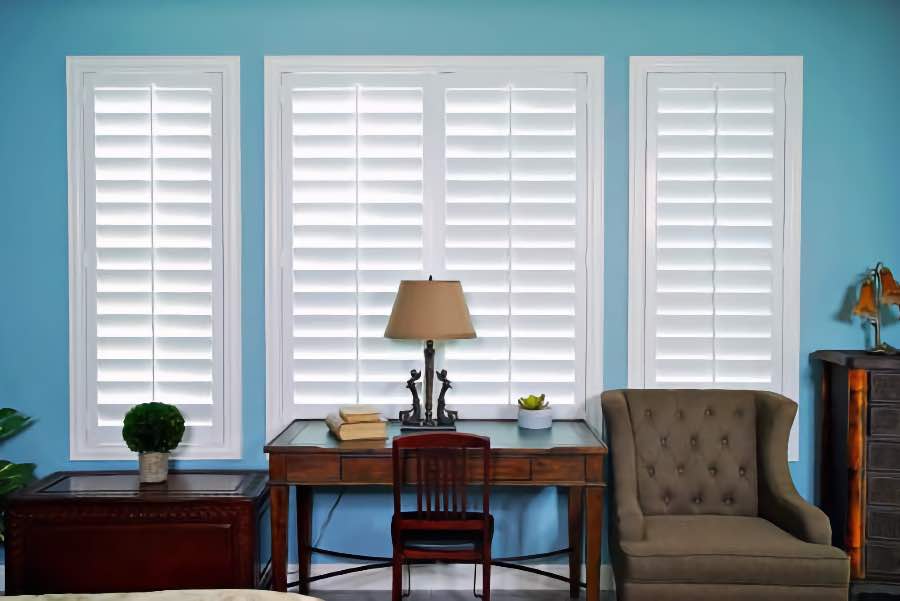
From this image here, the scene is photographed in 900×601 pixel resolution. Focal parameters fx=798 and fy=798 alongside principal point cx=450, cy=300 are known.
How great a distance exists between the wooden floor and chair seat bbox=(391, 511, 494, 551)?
2.12ft

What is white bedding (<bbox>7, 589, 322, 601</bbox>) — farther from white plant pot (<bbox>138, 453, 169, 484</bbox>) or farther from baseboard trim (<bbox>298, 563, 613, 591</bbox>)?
baseboard trim (<bbox>298, 563, 613, 591</bbox>)

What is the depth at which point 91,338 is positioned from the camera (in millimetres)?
3584

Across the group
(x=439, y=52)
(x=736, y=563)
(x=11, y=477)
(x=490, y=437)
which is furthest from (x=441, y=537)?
(x=439, y=52)

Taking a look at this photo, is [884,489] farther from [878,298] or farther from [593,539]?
[593,539]

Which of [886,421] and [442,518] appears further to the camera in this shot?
[886,421]

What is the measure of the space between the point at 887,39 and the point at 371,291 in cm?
258

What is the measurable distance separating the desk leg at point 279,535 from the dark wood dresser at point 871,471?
90.5 inches

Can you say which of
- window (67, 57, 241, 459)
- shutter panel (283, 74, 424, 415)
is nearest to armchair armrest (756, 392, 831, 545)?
shutter panel (283, 74, 424, 415)

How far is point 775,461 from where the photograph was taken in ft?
10.8

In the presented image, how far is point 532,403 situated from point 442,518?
0.68 m

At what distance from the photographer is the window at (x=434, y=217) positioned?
359cm

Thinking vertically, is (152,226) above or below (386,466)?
above

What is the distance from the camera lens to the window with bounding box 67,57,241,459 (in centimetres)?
357

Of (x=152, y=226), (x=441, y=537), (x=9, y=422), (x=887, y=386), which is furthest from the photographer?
(x=152, y=226)
